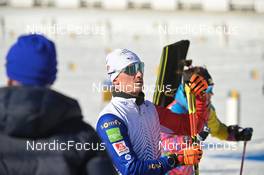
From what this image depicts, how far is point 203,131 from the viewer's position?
647cm

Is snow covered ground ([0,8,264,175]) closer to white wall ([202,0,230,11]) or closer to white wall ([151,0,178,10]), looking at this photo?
white wall ([151,0,178,10])

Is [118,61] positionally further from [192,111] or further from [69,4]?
[69,4]

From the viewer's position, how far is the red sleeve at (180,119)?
541 centimetres

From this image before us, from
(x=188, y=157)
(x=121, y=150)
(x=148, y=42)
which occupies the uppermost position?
(x=121, y=150)

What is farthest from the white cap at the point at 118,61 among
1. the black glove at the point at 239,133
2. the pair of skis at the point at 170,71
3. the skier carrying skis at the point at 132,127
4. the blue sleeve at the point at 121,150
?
the black glove at the point at 239,133

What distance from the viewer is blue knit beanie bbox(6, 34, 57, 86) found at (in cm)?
295

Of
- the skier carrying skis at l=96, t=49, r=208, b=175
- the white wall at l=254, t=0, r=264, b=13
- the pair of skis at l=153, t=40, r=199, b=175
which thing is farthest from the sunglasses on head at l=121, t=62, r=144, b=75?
the white wall at l=254, t=0, r=264, b=13

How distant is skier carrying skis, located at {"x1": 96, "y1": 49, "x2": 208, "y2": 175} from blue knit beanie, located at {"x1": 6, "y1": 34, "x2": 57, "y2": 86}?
1.82 m

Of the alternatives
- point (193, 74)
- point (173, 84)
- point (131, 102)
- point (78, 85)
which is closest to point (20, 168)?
point (131, 102)

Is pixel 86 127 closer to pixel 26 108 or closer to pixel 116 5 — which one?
pixel 26 108

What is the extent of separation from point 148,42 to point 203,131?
2155 cm

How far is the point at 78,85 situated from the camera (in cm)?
1983

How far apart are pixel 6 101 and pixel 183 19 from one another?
91.0ft

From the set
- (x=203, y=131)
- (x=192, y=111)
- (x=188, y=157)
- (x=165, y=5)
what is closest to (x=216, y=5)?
(x=165, y=5)
